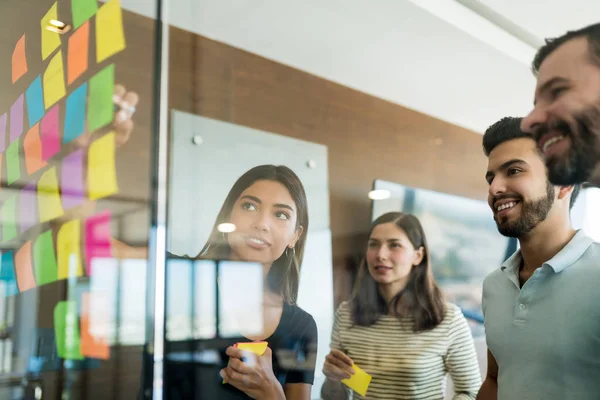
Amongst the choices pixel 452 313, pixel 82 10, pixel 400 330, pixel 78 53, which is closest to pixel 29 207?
pixel 78 53

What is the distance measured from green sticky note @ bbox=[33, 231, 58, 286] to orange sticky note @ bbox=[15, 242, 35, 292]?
5cm

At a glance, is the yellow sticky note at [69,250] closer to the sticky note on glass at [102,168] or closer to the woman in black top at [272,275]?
the sticky note on glass at [102,168]

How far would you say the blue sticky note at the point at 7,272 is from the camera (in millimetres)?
2330

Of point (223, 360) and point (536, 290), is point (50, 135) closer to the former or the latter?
point (223, 360)

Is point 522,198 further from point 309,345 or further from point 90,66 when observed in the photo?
point 90,66

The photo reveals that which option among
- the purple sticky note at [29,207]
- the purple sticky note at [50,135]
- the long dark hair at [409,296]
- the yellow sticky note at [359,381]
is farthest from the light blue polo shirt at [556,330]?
the purple sticky note at [29,207]

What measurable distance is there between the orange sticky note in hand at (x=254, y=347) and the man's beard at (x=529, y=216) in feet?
2.58

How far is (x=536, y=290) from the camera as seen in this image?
0.92m

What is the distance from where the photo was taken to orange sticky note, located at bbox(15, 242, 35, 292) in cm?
223

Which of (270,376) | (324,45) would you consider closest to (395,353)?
(270,376)

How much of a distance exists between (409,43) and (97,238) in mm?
1242

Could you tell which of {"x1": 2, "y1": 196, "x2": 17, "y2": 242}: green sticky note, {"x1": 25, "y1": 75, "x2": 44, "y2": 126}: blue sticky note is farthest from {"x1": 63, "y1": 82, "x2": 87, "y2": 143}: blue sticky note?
{"x1": 2, "y1": 196, "x2": 17, "y2": 242}: green sticky note

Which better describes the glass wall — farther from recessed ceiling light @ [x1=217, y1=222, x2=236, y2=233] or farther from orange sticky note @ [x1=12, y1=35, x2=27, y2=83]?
recessed ceiling light @ [x1=217, y1=222, x2=236, y2=233]

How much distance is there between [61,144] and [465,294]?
163 cm
